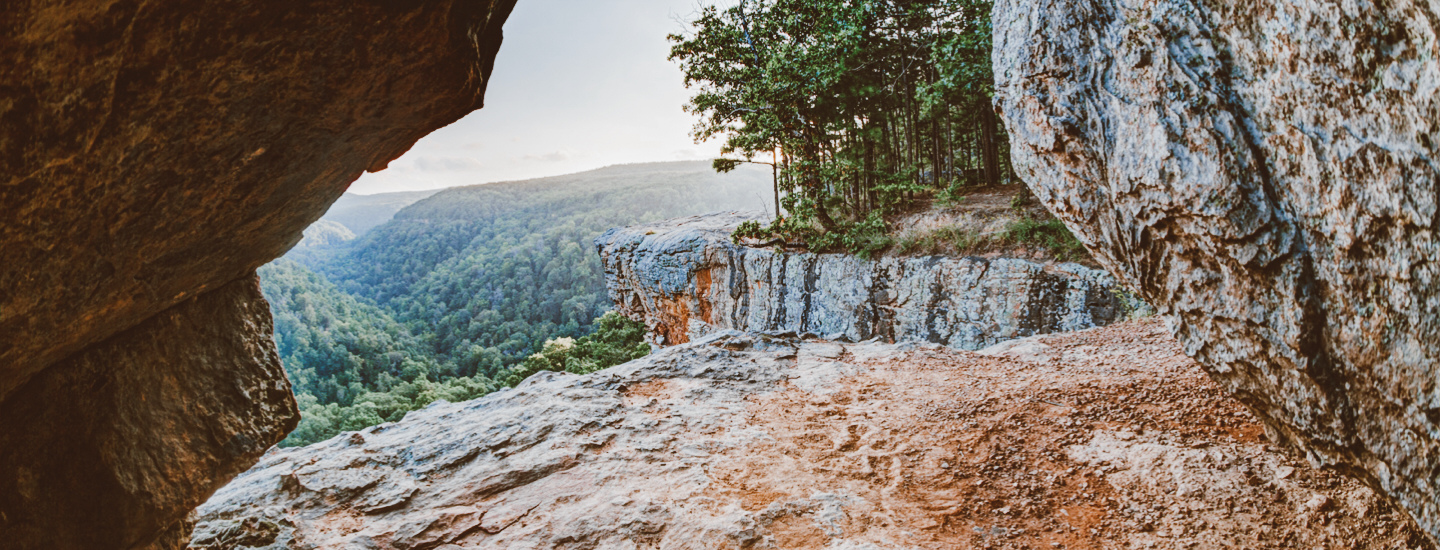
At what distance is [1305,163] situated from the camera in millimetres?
2840

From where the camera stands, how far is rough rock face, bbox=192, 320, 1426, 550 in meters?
3.99

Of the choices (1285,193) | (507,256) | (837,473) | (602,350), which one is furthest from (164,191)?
(507,256)

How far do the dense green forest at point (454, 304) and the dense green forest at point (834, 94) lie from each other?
8540mm

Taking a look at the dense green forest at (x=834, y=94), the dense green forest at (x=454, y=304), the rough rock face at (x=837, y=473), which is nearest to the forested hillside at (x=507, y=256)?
the dense green forest at (x=454, y=304)

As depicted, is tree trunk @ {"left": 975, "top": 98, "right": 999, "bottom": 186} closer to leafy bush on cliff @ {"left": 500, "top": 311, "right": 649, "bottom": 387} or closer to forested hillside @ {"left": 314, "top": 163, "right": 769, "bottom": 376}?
leafy bush on cliff @ {"left": 500, "top": 311, "right": 649, "bottom": 387}

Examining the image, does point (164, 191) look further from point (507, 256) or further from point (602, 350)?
point (507, 256)

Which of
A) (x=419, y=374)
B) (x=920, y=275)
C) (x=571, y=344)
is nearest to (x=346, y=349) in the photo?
(x=419, y=374)

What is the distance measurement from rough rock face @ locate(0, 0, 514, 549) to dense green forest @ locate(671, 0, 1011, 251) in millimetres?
11989

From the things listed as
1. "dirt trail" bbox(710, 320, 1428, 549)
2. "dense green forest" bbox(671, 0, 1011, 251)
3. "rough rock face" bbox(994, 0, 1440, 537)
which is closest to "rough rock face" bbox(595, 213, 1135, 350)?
"dense green forest" bbox(671, 0, 1011, 251)

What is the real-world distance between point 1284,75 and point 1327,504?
2694 mm

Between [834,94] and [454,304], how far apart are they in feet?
199

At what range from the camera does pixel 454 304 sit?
66375 mm

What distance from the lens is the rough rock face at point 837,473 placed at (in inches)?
157

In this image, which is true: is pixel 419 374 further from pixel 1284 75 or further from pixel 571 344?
pixel 1284 75
